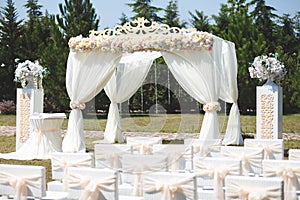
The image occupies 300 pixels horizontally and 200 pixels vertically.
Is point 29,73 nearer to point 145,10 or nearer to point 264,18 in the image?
point 145,10

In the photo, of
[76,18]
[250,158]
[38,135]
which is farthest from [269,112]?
[76,18]

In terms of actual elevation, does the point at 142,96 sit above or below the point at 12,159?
above

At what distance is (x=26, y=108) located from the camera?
360 inches

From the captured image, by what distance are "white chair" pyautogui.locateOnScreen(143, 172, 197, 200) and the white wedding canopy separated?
13.7ft

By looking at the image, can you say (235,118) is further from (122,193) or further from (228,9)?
(228,9)

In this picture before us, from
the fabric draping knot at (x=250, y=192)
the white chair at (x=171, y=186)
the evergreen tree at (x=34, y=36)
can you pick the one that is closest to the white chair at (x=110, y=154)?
the white chair at (x=171, y=186)

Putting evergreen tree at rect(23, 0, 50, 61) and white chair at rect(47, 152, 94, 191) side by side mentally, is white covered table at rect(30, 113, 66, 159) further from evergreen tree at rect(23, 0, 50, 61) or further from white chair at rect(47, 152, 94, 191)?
evergreen tree at rect(23, 0, 50, 61)

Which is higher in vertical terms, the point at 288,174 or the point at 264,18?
the point at 264,18

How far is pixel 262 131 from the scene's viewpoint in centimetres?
871

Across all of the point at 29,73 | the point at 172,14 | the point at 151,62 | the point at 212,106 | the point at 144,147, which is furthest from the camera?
the point at 172,14

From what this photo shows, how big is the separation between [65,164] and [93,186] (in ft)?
3.50

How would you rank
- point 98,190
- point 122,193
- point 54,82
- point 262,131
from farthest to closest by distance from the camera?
1. point 54,82
2. point 262,131
3. point 122,193
4. point 98,190

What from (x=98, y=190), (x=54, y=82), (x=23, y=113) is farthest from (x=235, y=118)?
(x=54, y=82)

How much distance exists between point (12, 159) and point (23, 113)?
1.31 meters
